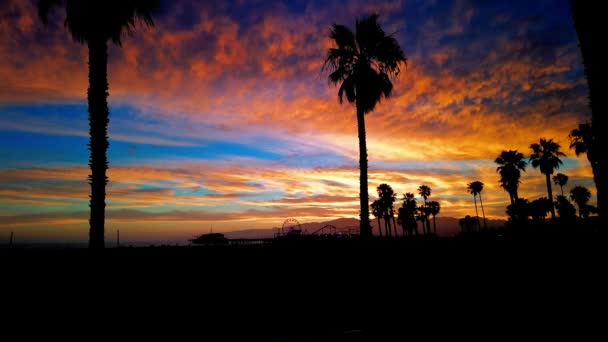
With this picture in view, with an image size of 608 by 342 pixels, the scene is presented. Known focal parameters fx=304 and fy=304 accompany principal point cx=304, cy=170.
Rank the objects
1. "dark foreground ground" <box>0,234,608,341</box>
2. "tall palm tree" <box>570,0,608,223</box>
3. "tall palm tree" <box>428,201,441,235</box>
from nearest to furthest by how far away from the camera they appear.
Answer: "tall palm tree" <box>570,0,608,223</box> → "dark foreground ground" <box>0,234,608,341</box> → "tall palm tree" <box>428,201,441,235</box>

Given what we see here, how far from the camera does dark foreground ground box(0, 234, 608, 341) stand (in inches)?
229

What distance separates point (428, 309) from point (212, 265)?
266 inches

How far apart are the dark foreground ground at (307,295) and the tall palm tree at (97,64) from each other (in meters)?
1.80

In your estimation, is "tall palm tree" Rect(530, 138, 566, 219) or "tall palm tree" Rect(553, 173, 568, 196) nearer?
"tall palm tree" Rect(530, 138, 566, 219)

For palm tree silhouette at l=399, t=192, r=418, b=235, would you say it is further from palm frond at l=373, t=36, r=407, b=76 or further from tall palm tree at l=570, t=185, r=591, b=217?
palm frond at l=373, t=36, r=407, b=76

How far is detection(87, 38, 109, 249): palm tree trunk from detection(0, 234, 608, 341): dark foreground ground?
40.8 inches

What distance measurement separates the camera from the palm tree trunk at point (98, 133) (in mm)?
9492

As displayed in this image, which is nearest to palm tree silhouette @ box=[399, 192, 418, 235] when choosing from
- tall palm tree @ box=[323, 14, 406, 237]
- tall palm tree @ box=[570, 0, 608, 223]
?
tall palm tree @ box=[323, 14, 406, 237]

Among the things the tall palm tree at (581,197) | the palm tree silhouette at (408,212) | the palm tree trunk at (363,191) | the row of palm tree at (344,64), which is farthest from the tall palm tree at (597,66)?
the tall palm tree at (581,197)

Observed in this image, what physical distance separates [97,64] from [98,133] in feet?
7.72

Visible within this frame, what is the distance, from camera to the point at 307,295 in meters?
8.30

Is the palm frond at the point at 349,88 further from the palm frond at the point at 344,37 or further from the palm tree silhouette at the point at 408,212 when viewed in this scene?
the palm tree silhouette at the point at 408,212

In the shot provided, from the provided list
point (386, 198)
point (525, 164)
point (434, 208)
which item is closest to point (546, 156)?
point (525, 164)

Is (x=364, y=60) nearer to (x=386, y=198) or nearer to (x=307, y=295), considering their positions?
(x=307, y=295)
